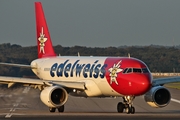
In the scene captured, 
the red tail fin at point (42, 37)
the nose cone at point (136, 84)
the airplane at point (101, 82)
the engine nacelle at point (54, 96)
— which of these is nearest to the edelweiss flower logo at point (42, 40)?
the red tail fin at point (42, 37)

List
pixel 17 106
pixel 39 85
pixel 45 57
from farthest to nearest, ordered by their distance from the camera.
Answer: pixel 45 57 < pixel 17 106 < pixel 39 85

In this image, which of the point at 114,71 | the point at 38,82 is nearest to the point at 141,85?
the point at 114,71

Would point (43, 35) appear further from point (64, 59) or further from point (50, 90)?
point (50, 90)

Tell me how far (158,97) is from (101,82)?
351 centimetres

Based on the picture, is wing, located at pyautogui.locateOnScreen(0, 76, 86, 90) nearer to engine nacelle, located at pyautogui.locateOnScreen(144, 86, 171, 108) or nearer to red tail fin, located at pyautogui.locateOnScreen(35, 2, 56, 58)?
engine nacelle, located at pyautogui.locateOnScreen(144, 86, 171, 108)

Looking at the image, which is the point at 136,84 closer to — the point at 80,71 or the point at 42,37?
the point at 80,71

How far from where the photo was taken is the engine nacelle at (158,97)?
36219 mm

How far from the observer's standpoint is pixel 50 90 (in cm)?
3494

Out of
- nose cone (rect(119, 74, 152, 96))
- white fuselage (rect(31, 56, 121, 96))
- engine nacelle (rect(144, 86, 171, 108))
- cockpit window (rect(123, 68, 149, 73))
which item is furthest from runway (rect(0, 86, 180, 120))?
cockpit window (rect(123, 68, 149, 73))

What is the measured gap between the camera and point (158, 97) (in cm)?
3675

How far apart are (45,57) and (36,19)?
3.21m

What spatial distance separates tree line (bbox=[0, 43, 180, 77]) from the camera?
8861 centimetres

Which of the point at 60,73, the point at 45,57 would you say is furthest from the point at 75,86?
the point at 45,57

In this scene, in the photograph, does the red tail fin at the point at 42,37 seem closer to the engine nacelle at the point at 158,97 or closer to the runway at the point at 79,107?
the runway at the point at 79,107
